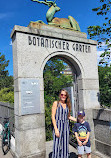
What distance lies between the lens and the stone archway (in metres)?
3.97

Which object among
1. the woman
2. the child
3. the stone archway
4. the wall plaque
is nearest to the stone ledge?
the stone archway

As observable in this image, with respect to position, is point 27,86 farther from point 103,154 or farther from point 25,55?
point 103,154

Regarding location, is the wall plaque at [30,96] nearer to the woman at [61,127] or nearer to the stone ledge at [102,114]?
the woman at [61,127]

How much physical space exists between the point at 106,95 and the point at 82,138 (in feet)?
6.78

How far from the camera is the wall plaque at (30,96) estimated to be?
13.1 feet

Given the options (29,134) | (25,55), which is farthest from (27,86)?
(29,134)

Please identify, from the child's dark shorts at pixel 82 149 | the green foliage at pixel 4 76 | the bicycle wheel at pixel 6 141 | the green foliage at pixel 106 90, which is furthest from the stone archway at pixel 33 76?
the green foliage at pixel 4 76

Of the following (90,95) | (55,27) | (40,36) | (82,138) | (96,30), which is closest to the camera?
(82,138)

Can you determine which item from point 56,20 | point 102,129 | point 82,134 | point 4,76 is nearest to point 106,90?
point 102,129

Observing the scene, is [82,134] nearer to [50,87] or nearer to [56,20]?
[56,20]

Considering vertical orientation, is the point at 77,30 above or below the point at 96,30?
below

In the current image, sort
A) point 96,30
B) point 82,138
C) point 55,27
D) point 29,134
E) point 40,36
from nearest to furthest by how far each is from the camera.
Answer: point 82,138, point 29,134, point 40,36, point 55,27, point 96,30

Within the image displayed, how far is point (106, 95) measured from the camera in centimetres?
484

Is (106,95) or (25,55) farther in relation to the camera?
(106,95)
